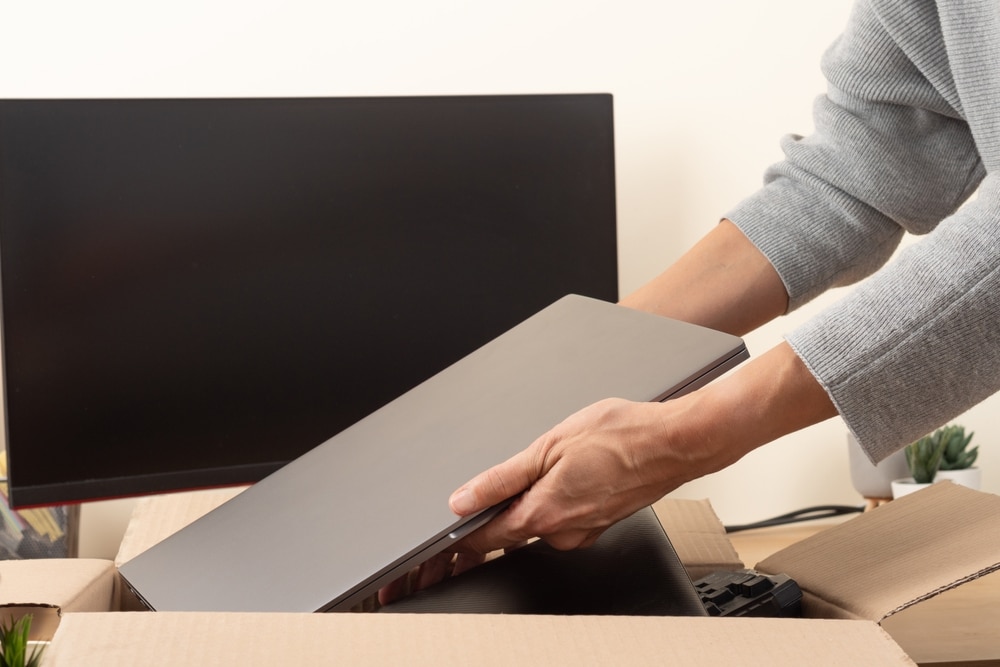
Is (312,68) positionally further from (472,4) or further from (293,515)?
(293,515)

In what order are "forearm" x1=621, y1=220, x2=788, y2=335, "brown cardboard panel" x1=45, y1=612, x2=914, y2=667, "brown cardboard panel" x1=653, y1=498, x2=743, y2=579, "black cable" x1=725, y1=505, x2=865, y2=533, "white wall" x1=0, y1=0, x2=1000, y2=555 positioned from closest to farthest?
"brown cardboard panel" x1=45, y1=612, x2=914, y2=667
"brown cardboard panel" x1=653, y1=498, x2=743, y2=579
"forearm" x1=621, y1=220, x2=788, y2=335
"white wall" x1=0, y1=0, x2=1000, y2=555
"black cable" x1=725, y1=505, x2=865, y2=533

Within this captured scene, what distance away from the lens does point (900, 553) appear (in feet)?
1.61

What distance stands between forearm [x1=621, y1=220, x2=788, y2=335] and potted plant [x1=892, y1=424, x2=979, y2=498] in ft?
1.19

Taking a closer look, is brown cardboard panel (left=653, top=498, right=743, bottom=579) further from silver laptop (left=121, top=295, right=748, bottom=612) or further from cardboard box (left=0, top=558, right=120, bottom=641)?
cardboard box (left=0, top=558, right=120, bottom=641)

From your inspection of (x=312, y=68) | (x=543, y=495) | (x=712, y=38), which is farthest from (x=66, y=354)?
(x=712, y=38)

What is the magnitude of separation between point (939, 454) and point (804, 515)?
0.19 metres

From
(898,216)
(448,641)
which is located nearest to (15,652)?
(448,641)

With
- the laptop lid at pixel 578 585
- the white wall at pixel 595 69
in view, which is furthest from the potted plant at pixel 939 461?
the laptop lid at pixel 578 585

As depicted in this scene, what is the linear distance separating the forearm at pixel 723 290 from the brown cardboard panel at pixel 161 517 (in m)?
0.36

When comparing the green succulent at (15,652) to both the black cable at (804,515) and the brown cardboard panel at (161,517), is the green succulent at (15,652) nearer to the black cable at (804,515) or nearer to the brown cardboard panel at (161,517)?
the brown cardboard panel at (161,517)

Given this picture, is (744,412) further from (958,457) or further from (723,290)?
(958,457)

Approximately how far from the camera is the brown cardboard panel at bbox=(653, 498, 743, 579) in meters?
0.60

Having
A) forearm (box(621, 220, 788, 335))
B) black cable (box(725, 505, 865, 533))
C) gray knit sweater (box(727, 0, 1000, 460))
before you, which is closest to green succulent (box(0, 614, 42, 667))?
gray knit sweater (box(727, 0, 1000, 460))

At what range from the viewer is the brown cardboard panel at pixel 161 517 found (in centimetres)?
62
